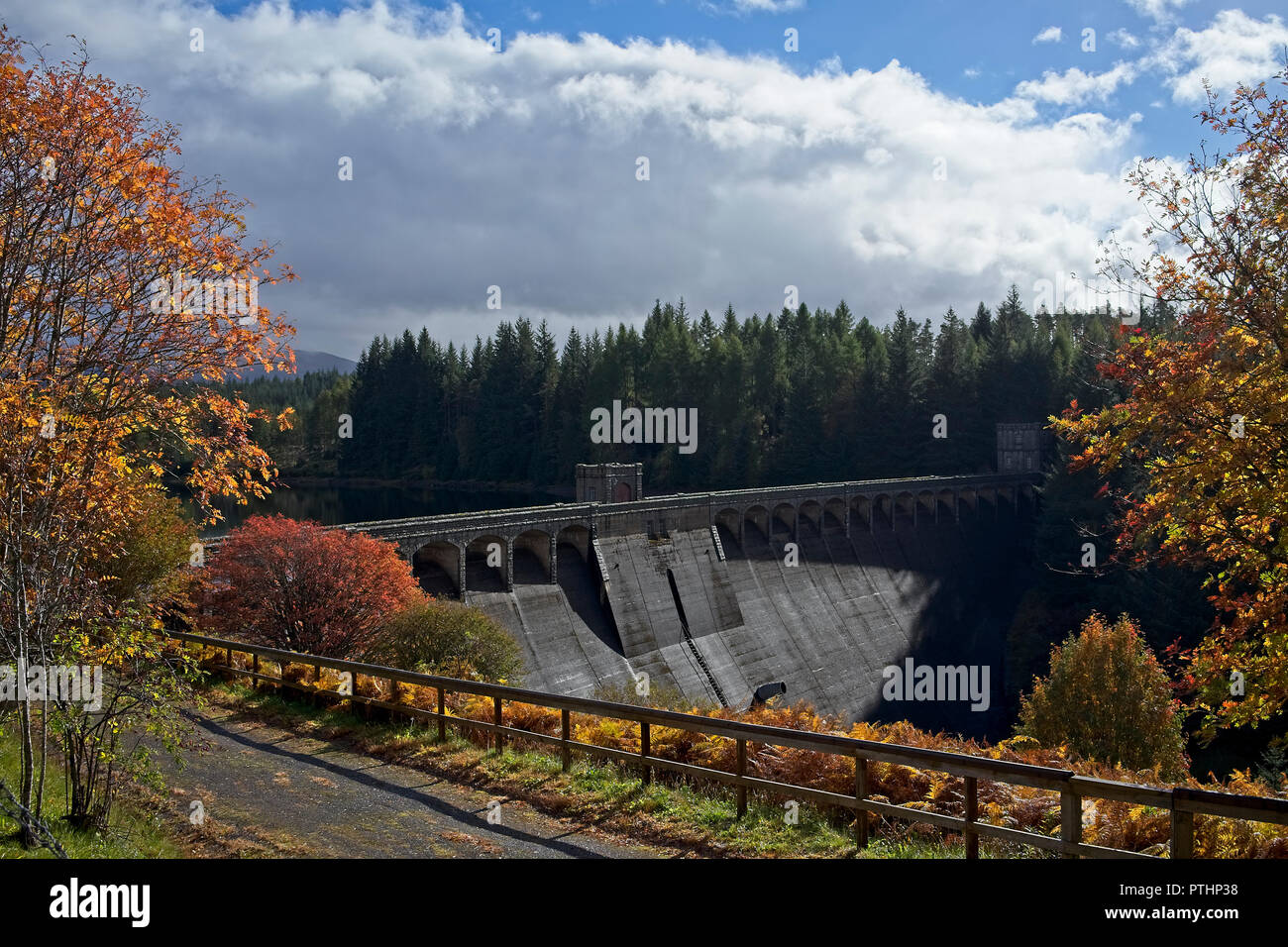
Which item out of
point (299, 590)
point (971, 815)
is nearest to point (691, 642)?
point (299, 590)

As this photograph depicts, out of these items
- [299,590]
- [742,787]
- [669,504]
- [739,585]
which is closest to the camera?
[742,787]

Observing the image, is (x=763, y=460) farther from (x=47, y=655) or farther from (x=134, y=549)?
(x=47, y=655)

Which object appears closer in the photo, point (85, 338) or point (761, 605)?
point (85, 338)

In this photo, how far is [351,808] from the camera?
9.59 m

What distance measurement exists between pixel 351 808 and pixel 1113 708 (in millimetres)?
23496

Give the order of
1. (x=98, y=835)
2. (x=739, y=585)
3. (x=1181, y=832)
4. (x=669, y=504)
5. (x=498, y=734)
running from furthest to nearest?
1. (x=739, y=585)
2. (x=669, y=504)
3. (x=498, y=734)
4. (x=98, y=835)
5. (x=1181, y=832)

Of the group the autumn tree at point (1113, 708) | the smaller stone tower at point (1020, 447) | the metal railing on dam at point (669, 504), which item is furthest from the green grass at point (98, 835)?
the smaller stone tower at point (1020, 447)

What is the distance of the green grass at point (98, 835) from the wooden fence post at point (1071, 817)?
295 inches

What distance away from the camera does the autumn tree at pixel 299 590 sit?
2030 centimetres

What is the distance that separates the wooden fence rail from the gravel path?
1101 mm

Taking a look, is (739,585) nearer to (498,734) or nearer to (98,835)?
(498,734)

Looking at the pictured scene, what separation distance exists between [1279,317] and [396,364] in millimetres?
115509
